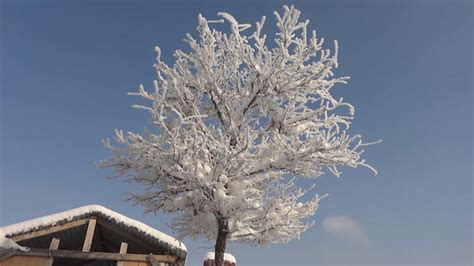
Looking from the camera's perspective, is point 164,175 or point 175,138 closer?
point 175,138

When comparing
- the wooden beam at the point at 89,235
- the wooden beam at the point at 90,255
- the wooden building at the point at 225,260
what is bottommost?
the wooden beam at the point at 90,255

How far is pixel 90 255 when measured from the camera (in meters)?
8.59

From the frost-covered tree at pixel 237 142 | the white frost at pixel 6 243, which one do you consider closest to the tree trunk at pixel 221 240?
the frost-covered tree at pixel 237 142

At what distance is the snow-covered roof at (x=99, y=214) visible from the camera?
8602mm

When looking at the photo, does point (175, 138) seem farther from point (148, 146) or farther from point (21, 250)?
point (21, 250)

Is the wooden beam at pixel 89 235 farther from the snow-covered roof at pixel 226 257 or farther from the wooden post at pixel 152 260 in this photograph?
the snow-covered roof at pixel 226 257

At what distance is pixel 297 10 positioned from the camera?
9.40 m

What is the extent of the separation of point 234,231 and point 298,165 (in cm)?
229

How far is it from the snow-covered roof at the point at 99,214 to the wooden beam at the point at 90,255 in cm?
40

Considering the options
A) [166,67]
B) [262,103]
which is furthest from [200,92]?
[262,103]

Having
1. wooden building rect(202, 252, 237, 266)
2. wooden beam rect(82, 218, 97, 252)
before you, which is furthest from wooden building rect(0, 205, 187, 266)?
wooden building rect(202, 252, 237, 266)

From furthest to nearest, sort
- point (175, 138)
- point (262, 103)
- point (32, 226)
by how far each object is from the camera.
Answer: point (262, 103)
point (32, 226)
point (175, 138)

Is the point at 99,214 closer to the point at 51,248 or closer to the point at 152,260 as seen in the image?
the point at 51,248

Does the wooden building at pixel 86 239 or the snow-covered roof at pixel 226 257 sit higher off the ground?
the snow-covered roof at pixel 226 257
